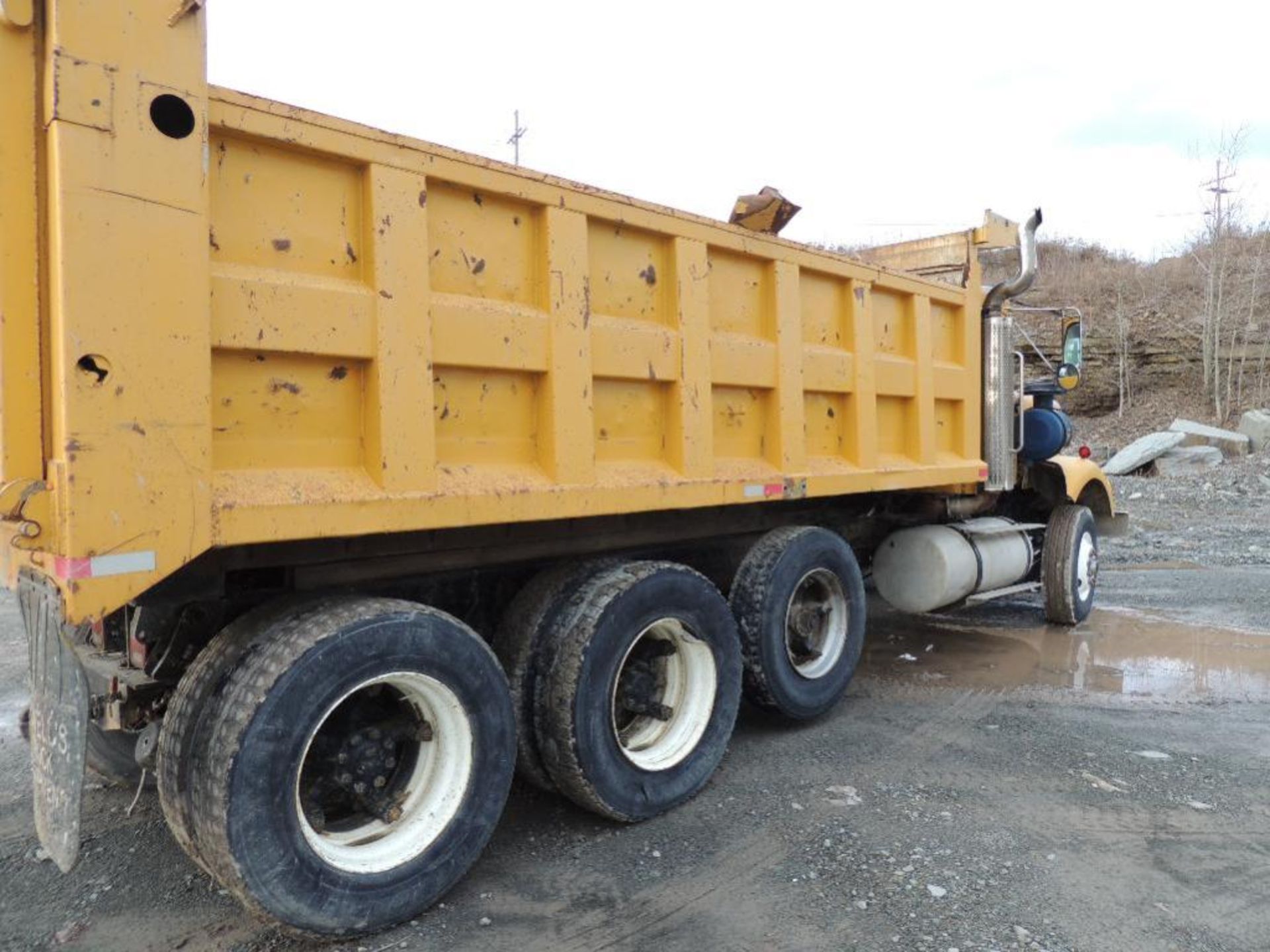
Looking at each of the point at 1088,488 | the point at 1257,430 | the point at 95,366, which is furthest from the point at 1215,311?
the point at 95,366

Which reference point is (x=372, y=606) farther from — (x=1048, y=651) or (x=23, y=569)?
(x=1048, y=651)

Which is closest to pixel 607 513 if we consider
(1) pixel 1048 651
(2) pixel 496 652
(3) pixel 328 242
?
(2) pixel 496 652

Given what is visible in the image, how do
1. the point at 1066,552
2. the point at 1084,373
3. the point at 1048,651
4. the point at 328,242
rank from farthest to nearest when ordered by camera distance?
the point at 1084,373, the point at 1066,552, the point at 1048,651, the point at 328,242

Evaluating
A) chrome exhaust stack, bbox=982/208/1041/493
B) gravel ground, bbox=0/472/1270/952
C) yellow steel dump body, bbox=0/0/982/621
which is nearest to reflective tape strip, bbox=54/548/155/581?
yellow steel dump body, bbox=0/0/982/621

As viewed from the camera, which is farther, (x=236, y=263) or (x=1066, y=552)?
(x=1066, y=552)

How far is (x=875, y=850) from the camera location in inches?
122

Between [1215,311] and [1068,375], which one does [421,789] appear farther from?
[1215,311]

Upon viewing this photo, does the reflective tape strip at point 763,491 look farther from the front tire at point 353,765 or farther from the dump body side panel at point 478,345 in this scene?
the front tire at point 353,765

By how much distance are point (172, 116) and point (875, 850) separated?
3.13 m

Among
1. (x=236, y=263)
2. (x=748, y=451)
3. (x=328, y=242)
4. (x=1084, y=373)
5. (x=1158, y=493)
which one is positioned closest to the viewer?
(x=236, y=263)

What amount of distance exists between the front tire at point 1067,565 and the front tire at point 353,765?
5.20 meters

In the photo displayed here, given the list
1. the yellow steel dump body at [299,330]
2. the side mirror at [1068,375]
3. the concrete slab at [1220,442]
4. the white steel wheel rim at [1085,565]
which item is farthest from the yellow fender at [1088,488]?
the concrete slab at [1220,442]

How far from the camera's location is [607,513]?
11.0ft

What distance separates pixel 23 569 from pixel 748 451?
2.74m
